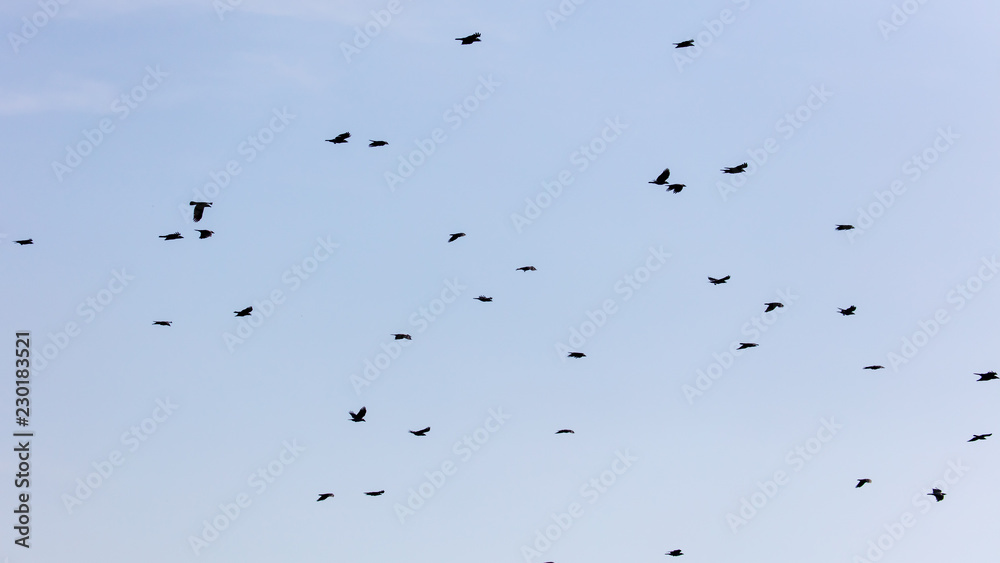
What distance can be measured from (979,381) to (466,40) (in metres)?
34.9

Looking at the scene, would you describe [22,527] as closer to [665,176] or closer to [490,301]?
[490,301]

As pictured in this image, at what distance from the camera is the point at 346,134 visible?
295 feet

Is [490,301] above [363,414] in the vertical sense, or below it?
above

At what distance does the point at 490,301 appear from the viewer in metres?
97.7

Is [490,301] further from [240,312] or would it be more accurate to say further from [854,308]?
[854,308]

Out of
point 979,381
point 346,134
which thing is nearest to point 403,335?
point 346,134

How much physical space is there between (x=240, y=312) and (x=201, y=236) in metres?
6.33

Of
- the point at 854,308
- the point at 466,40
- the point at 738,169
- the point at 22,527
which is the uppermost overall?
the point at 466,40

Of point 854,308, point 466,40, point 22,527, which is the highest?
point 466,40

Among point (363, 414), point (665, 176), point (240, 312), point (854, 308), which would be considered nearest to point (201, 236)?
point (240, 312)

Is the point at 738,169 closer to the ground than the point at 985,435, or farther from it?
farther from it

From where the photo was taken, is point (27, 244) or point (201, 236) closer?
point (201, 236)

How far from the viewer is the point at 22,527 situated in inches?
3489

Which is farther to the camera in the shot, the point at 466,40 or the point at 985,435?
the point at 985,435
